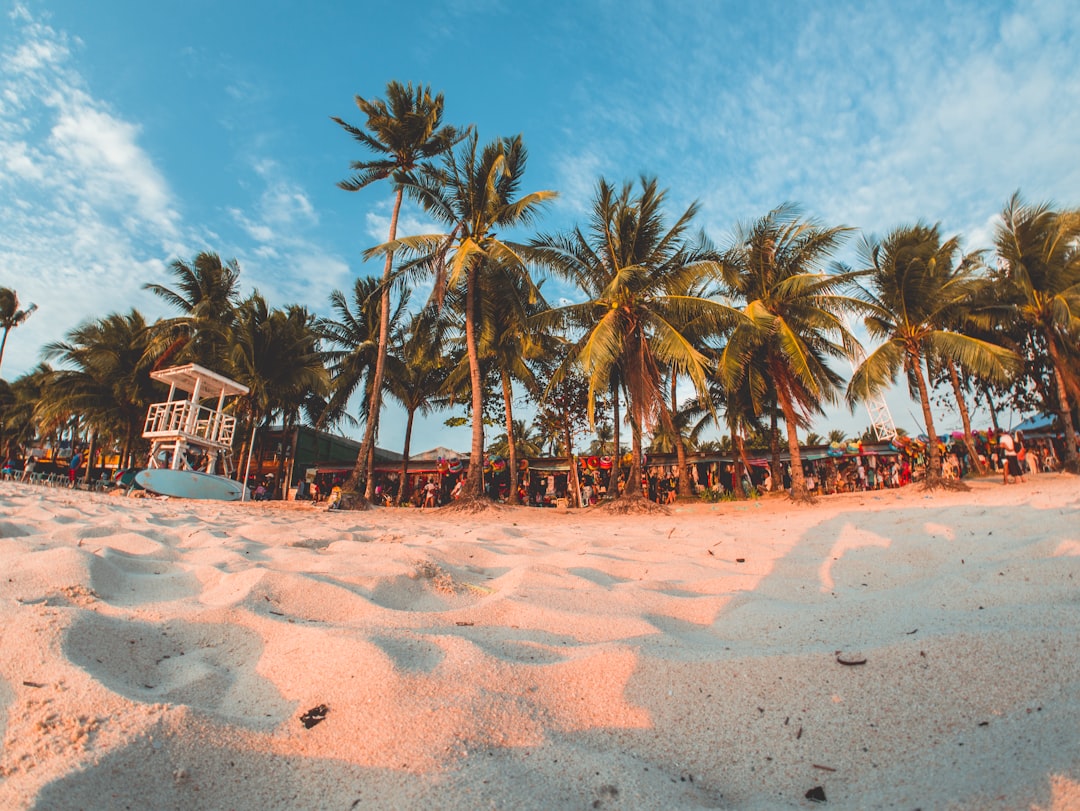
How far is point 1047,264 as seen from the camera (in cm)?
1365

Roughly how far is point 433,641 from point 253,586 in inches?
39.1

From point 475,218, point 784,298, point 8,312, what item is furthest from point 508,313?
point 8,312

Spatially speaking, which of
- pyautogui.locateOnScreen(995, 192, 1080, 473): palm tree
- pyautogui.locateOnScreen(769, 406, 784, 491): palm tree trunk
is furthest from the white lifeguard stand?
pyautogui.locateOnScreen(995, 192, 1080, 473): palm tree

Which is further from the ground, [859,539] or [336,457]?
[336,457]

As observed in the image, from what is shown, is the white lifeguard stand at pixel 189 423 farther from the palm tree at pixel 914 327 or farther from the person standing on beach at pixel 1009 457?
the person standing on beach at pixel 1009 457

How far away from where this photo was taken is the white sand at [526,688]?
118 centimetres

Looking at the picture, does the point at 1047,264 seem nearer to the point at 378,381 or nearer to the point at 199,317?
the point at 378,381

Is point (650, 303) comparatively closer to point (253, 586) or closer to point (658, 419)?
point (658, 419)

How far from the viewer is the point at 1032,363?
57.7ft

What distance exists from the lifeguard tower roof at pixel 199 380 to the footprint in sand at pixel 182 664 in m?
14.8

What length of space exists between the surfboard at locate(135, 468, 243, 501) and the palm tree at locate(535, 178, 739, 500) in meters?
8.58

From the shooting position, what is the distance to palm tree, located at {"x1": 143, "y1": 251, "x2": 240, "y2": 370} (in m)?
19.4

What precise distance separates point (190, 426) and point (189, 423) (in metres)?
0.17

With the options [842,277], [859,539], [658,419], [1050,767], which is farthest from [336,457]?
[1050,767]
